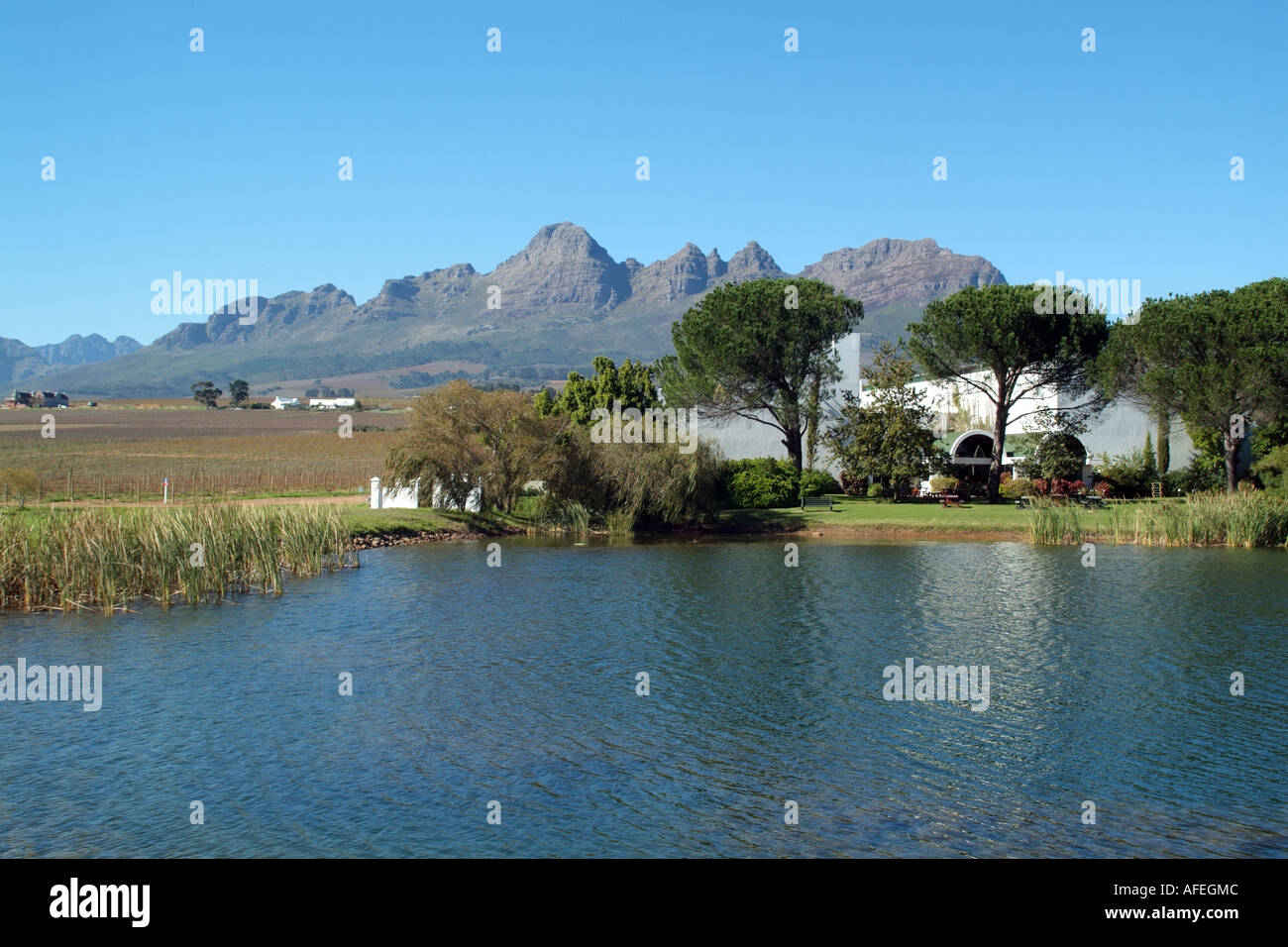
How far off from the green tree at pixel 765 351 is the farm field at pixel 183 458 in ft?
51.2

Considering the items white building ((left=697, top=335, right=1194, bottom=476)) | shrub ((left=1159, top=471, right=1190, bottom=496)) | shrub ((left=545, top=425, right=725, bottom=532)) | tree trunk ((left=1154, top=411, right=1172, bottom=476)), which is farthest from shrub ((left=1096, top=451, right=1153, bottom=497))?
shrub ((left=545, top=425, right=725, bottom=532))

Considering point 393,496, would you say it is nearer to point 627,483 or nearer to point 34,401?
point 627,483

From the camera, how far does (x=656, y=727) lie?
1723cm

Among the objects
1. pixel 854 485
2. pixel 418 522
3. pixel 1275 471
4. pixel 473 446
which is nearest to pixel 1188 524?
pixel 1275 471

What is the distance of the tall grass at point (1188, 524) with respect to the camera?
39688 millimetres

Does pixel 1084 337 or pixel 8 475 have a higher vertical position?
pixel 1084 337

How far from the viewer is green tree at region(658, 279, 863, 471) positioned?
51.8m

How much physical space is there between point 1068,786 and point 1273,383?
124 feet

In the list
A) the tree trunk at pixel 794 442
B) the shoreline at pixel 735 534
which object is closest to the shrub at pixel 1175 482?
the shoreline at pixel 735 534

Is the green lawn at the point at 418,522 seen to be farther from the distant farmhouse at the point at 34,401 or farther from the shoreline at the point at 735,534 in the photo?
the distant farmhouse at the point at 34,401

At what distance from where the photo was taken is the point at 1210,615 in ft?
85.2

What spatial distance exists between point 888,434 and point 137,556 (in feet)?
112
